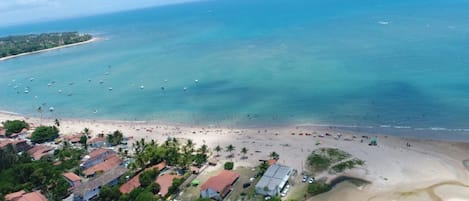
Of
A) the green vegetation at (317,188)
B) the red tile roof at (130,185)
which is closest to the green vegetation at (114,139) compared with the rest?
the red tile roof at (130,185)

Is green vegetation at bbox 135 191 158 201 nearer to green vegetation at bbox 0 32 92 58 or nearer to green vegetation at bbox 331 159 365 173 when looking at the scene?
green vegetation at bbox 331 159 365 173

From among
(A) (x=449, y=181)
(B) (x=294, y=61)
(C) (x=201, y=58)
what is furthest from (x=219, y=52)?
(A) (x=449, y=181)

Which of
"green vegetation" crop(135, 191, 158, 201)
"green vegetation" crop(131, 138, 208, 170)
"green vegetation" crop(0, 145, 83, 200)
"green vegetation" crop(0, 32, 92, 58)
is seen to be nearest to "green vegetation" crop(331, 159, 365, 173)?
"green vegetation" crop(131, 138, 208, 170)

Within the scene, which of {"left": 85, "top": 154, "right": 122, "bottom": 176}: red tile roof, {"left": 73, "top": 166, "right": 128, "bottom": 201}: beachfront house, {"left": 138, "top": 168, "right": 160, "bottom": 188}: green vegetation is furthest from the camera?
{"left": 85, "top": 154, "right": 122, "bottom": 176}: red tile roof

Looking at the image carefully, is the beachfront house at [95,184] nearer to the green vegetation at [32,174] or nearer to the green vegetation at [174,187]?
the green vegetation at [32,174]

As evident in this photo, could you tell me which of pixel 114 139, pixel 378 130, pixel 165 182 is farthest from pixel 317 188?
pixel 114 139
